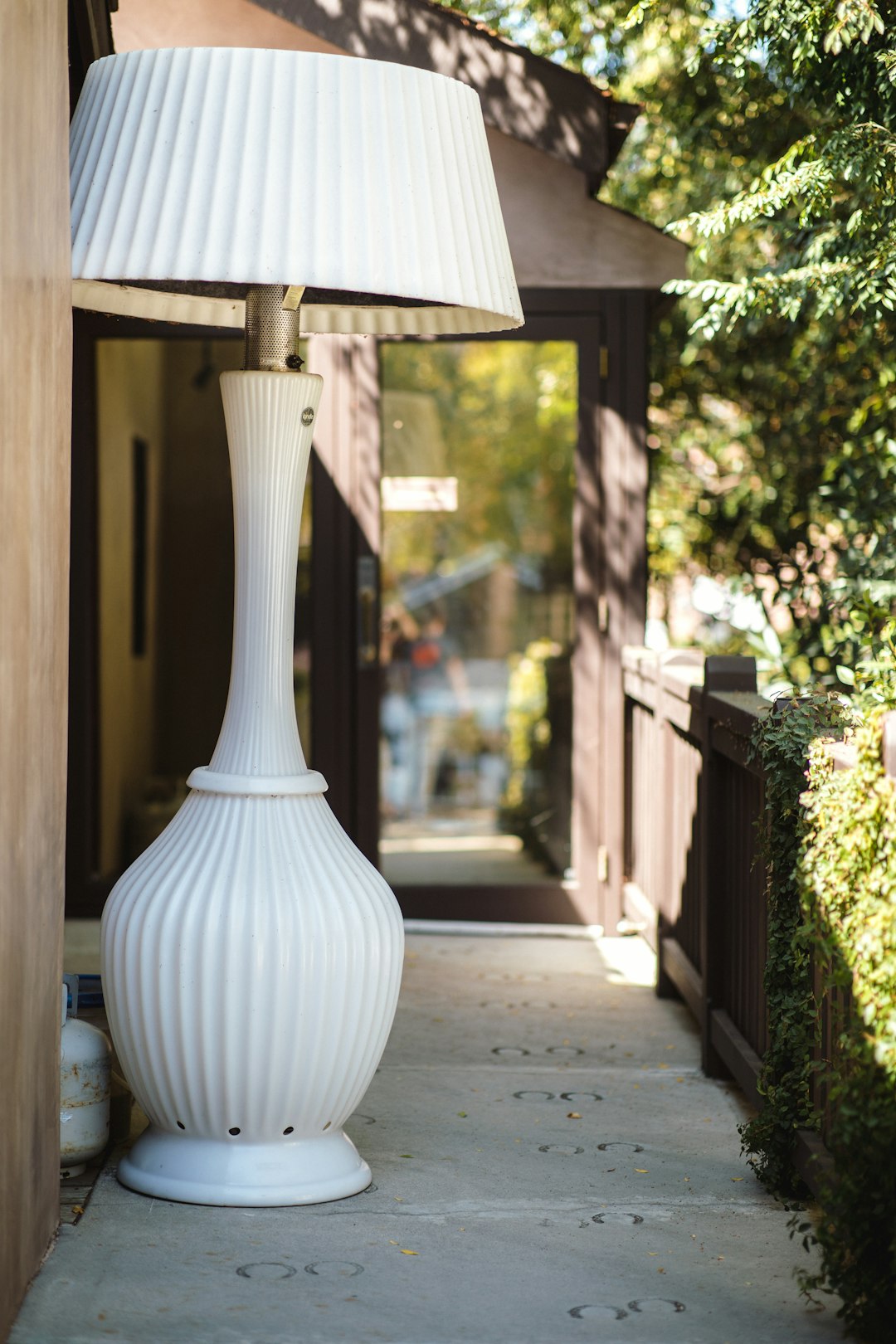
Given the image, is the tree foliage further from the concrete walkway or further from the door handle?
the door handle

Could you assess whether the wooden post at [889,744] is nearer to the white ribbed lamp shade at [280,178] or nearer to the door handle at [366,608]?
the white ribbed lamp shade at [280,178]

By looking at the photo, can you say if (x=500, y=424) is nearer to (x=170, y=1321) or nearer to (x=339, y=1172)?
(x=339, y=1172)

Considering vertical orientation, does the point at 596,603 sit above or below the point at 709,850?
above

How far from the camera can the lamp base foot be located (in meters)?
2.68

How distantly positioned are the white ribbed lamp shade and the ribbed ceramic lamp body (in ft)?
1.34

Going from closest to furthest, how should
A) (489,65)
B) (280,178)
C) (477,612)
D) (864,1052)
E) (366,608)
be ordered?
(864,1052), (280,178), (489,65), (366,608), (477,612)

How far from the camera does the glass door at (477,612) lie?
221 inches

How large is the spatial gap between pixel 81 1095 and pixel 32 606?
1.03 meters

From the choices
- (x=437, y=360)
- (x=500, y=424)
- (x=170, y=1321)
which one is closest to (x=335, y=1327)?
(x=170, y=1321)

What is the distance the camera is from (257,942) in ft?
8.49

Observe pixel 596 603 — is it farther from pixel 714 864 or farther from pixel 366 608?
pixel 714 864

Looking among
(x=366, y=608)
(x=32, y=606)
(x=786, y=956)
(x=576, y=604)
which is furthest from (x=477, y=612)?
(x=32, y=606)

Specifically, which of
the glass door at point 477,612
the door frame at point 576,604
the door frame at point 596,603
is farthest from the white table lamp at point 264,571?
the glass door at point 477,612

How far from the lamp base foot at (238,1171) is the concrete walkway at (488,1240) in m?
0.03
